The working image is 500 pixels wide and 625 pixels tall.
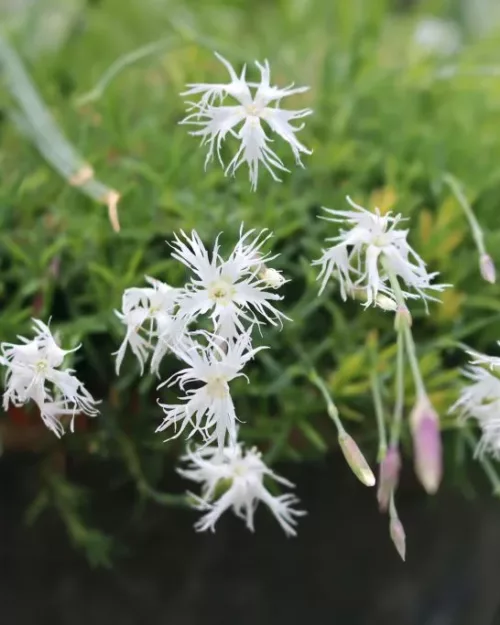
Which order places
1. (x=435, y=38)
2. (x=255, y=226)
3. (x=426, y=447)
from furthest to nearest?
1. (x=435, y=38)
2. (x=255, y=226)
3. (x=426, y=447)

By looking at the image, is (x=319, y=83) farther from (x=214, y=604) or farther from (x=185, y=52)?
(x=214, y=604)

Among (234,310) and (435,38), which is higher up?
(435,38)

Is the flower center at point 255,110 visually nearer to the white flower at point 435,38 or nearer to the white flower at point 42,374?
the white flower at point 42,374

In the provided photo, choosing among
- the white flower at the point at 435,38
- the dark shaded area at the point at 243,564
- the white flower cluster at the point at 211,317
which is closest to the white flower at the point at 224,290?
the white flower cluster at the point at 211,317

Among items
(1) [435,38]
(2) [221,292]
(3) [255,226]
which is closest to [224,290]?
(2) [221,292]

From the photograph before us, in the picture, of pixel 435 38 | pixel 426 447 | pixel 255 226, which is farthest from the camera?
pixel 435 38

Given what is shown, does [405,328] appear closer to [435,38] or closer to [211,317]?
[211,317]

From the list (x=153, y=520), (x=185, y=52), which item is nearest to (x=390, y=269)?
(x=153, y=520)
